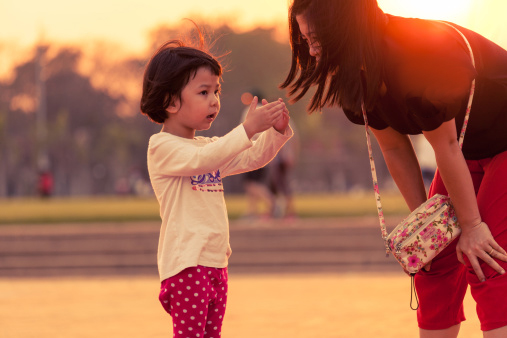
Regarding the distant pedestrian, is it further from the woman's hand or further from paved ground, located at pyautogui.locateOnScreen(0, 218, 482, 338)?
the woman's hand

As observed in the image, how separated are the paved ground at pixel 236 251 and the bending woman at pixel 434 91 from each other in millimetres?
6030

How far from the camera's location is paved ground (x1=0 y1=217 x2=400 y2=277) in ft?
29.8

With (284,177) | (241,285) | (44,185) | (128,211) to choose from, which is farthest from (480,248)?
(44,185)

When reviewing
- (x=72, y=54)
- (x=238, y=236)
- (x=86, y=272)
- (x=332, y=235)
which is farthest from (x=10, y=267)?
(x=72, y=54)

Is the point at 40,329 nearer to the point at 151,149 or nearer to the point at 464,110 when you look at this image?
the point at 151,149

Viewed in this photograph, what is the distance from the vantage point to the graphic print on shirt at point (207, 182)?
9.64ft

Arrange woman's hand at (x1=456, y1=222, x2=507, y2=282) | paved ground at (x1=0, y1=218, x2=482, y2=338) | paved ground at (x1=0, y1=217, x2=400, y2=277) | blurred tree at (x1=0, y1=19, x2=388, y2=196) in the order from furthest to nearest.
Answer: blurred tree at (x1=0, y1=19, x2=388, y2=196), paved ground at (x1=0, y1=217, x2=400, y2=277), paved ground at (x1=0, y1=218, x2=482, y2=338), woman's hand at (x1=456, y1=222, x2=507, y2=282)

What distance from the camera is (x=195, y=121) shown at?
2.97m

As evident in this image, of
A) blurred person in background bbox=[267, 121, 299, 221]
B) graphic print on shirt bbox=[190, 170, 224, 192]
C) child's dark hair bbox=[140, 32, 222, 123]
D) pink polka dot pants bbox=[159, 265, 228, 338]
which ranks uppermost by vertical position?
child's dark hair bbox=[140, 32, 222, 123]

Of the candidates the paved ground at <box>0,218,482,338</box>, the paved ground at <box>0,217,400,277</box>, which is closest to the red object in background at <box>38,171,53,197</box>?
the paved ground at <box>0,218,482,338</box>

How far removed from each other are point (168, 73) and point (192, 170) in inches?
13.8

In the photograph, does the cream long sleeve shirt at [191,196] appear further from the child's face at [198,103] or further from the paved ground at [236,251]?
the paved ground at [236,251]

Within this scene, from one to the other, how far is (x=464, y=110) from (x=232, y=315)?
3524mm

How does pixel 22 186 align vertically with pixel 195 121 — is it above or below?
below
